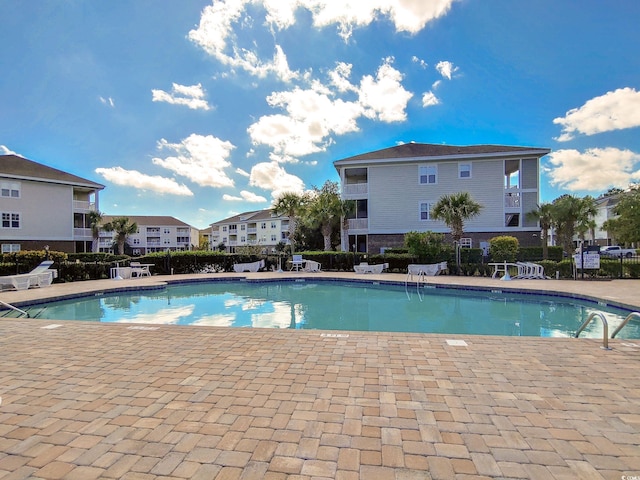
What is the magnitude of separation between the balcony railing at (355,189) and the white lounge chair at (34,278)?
18176 millimetres

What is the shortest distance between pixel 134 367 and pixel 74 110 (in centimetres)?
1610

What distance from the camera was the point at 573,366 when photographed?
3943 millimetres

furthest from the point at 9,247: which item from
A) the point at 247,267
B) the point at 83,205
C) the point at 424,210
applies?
the point at 424,210

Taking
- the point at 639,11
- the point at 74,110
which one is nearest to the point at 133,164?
the point at 74,110

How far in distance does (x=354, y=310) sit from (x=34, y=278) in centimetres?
1293

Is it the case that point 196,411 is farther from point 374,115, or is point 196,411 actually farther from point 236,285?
point 374,115

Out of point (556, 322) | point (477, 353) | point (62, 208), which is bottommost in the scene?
point (556, 322)

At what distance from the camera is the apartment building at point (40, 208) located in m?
26.5

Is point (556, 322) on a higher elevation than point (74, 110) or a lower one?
lower

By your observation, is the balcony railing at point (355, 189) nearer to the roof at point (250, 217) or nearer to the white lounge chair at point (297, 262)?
the white lounge chair at point (297, 262)

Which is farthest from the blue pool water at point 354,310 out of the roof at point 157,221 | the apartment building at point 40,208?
the roof at point 157,221

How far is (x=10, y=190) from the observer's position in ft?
87.4

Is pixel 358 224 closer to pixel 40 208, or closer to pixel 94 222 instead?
pixel 94 222

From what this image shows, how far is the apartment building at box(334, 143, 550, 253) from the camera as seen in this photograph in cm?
2353
